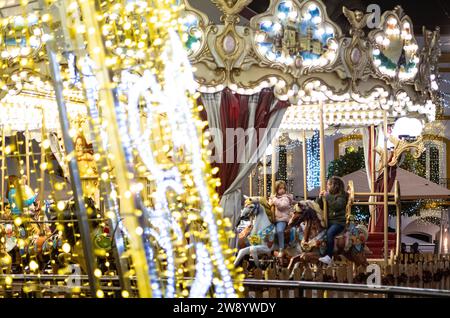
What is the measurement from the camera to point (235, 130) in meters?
9.16

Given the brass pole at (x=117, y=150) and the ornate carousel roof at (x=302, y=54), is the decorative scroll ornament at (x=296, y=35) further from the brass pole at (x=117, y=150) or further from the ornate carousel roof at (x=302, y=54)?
the brass pole at (x=117, y=150)

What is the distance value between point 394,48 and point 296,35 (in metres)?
1.52

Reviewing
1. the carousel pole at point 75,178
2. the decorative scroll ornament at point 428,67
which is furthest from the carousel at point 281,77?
the carousel pole at point 75,178

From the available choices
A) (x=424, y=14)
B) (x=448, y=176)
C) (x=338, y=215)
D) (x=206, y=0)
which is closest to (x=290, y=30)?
(x=206, y=0)

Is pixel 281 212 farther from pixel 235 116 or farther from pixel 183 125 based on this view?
pixel 183 125

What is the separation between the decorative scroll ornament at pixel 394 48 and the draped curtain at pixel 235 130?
1348 millimetres

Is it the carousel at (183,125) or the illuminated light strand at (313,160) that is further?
the illuminated light strand at (313,160)

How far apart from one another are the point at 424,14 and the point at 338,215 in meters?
11.3

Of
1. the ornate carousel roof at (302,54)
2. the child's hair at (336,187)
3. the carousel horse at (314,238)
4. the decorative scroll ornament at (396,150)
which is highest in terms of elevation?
the ornate carousel roof at (302,54)

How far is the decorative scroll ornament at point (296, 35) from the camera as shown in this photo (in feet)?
29.6

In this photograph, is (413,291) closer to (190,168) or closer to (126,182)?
(190,168)

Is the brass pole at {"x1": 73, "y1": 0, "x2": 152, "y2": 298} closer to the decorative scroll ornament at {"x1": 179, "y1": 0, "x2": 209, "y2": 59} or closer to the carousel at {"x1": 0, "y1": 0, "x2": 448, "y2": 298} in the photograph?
the carousel at {"x1": 0, "y1": 0, "x2": 448, "y2": 298}

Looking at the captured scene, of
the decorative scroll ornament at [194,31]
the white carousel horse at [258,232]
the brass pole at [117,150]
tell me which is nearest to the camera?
the brass pole at [117,150]

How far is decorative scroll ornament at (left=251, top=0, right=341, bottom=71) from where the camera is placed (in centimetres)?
901
